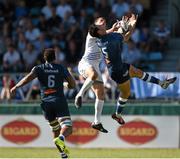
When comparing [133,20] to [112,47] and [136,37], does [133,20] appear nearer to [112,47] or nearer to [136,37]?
[112,47]

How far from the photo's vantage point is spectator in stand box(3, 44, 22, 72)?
26.9m

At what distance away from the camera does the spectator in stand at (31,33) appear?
91.8 ft

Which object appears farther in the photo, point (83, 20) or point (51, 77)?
point (83, 20)

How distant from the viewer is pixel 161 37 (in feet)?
89.9

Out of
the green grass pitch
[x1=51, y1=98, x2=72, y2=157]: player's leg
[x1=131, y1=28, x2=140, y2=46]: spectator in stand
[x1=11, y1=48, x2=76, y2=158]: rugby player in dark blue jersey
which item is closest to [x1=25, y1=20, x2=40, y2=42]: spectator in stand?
[x1=131, y1=28, x2=140, y2=46]: spectator in stand

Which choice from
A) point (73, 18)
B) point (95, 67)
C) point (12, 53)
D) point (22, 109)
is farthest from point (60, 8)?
point (95, 67)

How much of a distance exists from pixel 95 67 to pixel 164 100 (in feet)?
19.3

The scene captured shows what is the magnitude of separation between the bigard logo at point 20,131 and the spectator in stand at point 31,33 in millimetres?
3541

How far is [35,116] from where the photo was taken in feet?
82.7

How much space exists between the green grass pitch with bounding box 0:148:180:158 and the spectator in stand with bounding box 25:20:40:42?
4387 millimetres

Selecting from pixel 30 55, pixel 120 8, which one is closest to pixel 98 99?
pixel 30 55

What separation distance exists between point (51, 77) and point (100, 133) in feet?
20.8

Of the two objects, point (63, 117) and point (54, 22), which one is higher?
point (63, 117)

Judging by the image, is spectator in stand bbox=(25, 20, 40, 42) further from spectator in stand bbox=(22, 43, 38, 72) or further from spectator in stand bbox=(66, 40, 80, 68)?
spectator in stand bbox=(66, 40, 80, 68)
